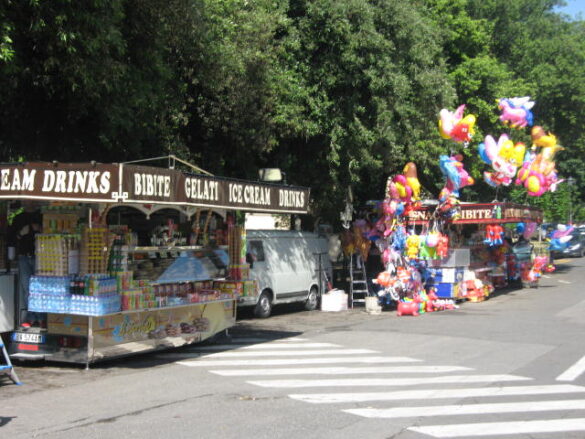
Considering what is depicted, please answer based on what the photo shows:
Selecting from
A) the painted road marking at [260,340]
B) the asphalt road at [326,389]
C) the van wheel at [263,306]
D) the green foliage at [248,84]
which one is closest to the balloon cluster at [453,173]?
the green foliage at [248,84]

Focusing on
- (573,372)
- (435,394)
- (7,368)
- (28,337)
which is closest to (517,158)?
A: (573,372)

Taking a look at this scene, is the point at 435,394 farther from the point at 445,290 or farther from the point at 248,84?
the point at 445,290

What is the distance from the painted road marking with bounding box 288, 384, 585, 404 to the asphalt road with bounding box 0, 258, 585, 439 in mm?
16

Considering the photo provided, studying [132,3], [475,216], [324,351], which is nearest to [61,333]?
[324,351]

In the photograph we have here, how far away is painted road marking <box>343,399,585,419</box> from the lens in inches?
322

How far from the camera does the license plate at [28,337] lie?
11562 mm

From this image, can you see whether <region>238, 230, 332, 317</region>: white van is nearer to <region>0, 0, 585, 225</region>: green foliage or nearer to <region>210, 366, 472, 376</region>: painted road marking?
<region>0, 0, 585, 225</region>: green foliage

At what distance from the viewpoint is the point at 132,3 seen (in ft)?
46.2

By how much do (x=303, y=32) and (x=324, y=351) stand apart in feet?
33.4

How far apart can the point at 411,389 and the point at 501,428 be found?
2.23 metres

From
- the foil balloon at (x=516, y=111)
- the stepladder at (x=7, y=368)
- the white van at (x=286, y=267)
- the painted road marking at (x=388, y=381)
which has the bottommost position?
the painted road marking at (x=388, y=381)

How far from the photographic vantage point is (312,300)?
21.7 metres

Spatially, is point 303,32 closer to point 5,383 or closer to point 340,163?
point 340,163

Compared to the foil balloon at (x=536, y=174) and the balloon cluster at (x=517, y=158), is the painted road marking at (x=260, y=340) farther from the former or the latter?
the foil balloon at (x=536, y=174)
